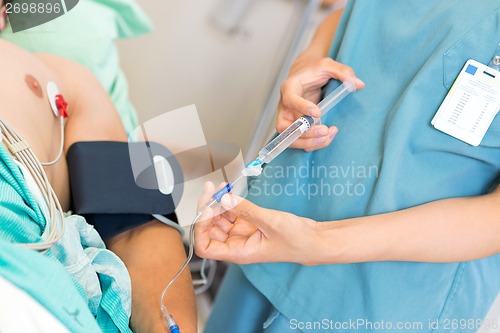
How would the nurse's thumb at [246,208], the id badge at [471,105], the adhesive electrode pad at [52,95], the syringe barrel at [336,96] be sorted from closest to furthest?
1. the nurse's thumb at [246,208]
2. the id badge at [471,105]
3. the syringe barrel at [336,96]
4. the adhesive electrode pad at [52,95]

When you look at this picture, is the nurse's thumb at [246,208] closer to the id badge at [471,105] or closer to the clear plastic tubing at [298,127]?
the clear plastic tubing at [298,127]

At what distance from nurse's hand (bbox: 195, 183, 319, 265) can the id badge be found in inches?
12.3

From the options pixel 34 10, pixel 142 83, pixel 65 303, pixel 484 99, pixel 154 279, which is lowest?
pixel 142 83

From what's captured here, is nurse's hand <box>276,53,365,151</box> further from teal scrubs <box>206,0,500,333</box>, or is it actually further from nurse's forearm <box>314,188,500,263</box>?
nurse's forearm <box>314,188,500,263</box>

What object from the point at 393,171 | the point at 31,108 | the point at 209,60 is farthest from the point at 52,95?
the point at 209,60

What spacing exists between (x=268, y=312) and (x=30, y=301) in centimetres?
63

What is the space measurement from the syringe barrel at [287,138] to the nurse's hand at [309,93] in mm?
16

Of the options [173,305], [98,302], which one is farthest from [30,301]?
[173,305]

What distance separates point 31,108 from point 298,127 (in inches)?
22.5

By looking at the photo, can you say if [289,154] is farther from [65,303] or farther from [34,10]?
[34,10]

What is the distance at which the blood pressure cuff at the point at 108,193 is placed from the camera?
1.08 meters

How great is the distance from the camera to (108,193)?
43.3 inches

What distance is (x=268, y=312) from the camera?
118 cm

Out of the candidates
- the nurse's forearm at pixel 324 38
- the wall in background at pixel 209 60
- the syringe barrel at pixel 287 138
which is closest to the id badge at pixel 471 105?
the syringe barrel at pixel 287 138
